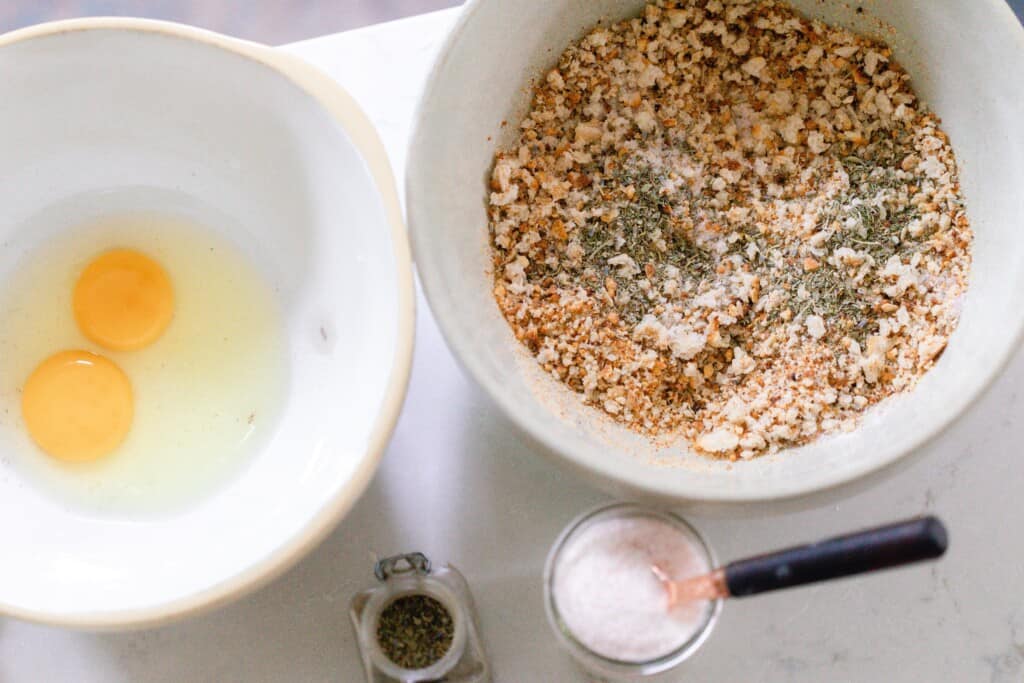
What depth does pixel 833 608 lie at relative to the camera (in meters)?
1.16

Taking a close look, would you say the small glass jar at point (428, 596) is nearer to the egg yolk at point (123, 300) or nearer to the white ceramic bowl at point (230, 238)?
the white ceramic bowl at point (230, 238)

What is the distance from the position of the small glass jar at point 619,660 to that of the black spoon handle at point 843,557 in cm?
9

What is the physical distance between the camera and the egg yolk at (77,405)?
3.97 feet

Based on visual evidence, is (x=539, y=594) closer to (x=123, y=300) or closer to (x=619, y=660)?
(x=619, y=660)

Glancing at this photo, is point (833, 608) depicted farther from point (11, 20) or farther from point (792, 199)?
point (11, 20)

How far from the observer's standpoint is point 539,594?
1.16 metres

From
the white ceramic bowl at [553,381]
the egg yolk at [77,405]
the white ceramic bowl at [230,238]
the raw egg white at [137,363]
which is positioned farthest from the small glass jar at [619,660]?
the egg yolk at [77,405]

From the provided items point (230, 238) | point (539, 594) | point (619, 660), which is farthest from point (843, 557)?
point (230, 238)

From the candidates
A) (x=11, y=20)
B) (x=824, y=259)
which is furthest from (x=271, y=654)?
(x=11, y=20)

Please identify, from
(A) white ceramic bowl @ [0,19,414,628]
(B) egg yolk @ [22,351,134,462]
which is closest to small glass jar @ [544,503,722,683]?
(A) white ceramic bowl @ [0,19,414,628]

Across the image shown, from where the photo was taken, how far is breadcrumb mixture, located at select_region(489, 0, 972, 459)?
1081mm

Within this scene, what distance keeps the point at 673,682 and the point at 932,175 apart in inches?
24.2

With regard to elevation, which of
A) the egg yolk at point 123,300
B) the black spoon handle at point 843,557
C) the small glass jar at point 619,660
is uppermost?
the black spoon handle at point 843,557

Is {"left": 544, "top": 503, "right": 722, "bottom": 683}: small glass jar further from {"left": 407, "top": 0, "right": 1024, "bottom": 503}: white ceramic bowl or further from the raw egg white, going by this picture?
the raw egg white
